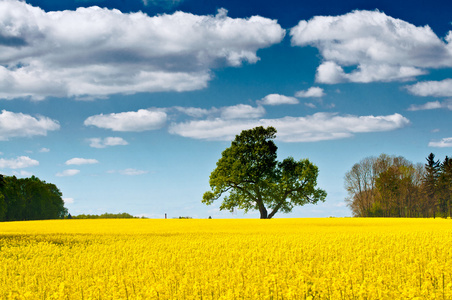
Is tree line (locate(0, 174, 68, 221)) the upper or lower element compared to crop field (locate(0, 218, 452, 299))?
upper

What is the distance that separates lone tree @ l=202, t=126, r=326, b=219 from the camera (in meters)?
60.3

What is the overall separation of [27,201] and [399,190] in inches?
2539

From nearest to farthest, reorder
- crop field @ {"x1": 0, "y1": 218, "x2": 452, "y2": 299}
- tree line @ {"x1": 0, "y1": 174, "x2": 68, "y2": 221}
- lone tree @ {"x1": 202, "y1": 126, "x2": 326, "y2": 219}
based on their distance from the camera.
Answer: crop field @ {"x1": 0, "y1": 218, "x2": 452, "y2": 299} → lone tree @ {"x1": 202, "y1": 126, "x2": 326, "y2": 219} → tree line @ {"x1": 0, "y1": 174, "x2": 68, "y2": 221}

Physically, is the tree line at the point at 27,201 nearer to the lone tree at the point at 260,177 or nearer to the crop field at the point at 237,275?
the lone tree at the point at 260,177

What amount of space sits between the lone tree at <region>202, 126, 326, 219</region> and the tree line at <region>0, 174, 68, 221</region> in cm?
3447

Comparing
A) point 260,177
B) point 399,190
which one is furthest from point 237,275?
point 399,190

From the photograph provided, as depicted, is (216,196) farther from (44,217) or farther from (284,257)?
(284,257)

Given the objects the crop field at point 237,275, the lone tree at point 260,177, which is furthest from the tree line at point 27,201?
the crop field at point 237,275

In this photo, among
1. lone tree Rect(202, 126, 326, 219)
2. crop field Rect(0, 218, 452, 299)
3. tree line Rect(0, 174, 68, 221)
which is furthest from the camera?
tree line Rect(0, 174, 68, 221)

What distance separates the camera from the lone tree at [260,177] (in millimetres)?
60344

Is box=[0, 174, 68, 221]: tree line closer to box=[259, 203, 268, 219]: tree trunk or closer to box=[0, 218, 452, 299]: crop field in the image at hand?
box=[259, 203, 268, 219]: tree trunk

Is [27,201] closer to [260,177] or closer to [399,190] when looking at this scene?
[260,177]

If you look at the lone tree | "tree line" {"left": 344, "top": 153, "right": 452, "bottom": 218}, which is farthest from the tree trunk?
"tree line" {"left": 344, "top": 153, "right": 452, "bottom": 218}

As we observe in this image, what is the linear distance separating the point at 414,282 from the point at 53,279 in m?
9.82
